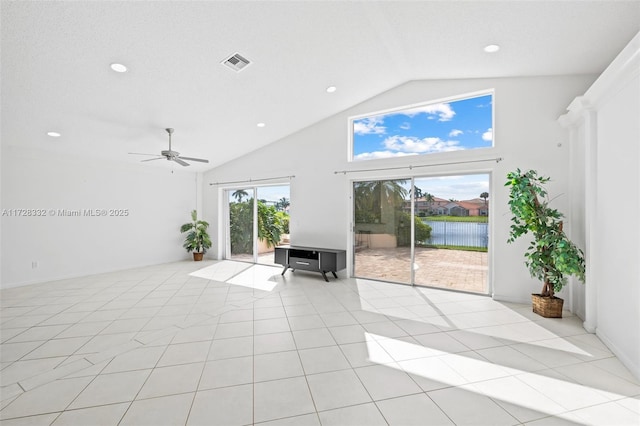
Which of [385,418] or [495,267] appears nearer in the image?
[385,418]

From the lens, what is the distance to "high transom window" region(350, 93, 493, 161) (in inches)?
160

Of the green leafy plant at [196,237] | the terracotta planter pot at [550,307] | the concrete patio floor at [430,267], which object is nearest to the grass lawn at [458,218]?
the concrete patio floor at [430,267]

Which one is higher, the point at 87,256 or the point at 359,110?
the point at 359,110

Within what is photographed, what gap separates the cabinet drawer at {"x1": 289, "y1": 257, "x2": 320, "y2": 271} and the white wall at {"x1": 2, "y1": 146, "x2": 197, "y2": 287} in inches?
142

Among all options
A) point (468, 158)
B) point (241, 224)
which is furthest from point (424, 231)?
point (241, 224)

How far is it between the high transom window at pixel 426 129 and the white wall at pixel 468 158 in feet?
0.48

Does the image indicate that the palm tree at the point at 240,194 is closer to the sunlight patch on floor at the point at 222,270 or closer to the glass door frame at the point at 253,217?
the glass door frame at the point at 253,217

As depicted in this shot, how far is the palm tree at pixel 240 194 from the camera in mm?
6832

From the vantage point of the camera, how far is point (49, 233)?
4.87 m

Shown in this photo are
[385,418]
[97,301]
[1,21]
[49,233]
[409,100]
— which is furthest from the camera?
[49,233]

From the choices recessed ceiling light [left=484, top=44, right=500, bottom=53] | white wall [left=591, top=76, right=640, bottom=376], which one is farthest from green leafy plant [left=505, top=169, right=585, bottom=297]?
recessed ceiling light [left=484, top=44, right=500, bottom=53]

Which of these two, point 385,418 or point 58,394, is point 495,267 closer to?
point 385,418

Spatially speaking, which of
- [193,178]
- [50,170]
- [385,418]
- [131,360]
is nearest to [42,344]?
[131,360]

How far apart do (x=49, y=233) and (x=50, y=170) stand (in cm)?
115
